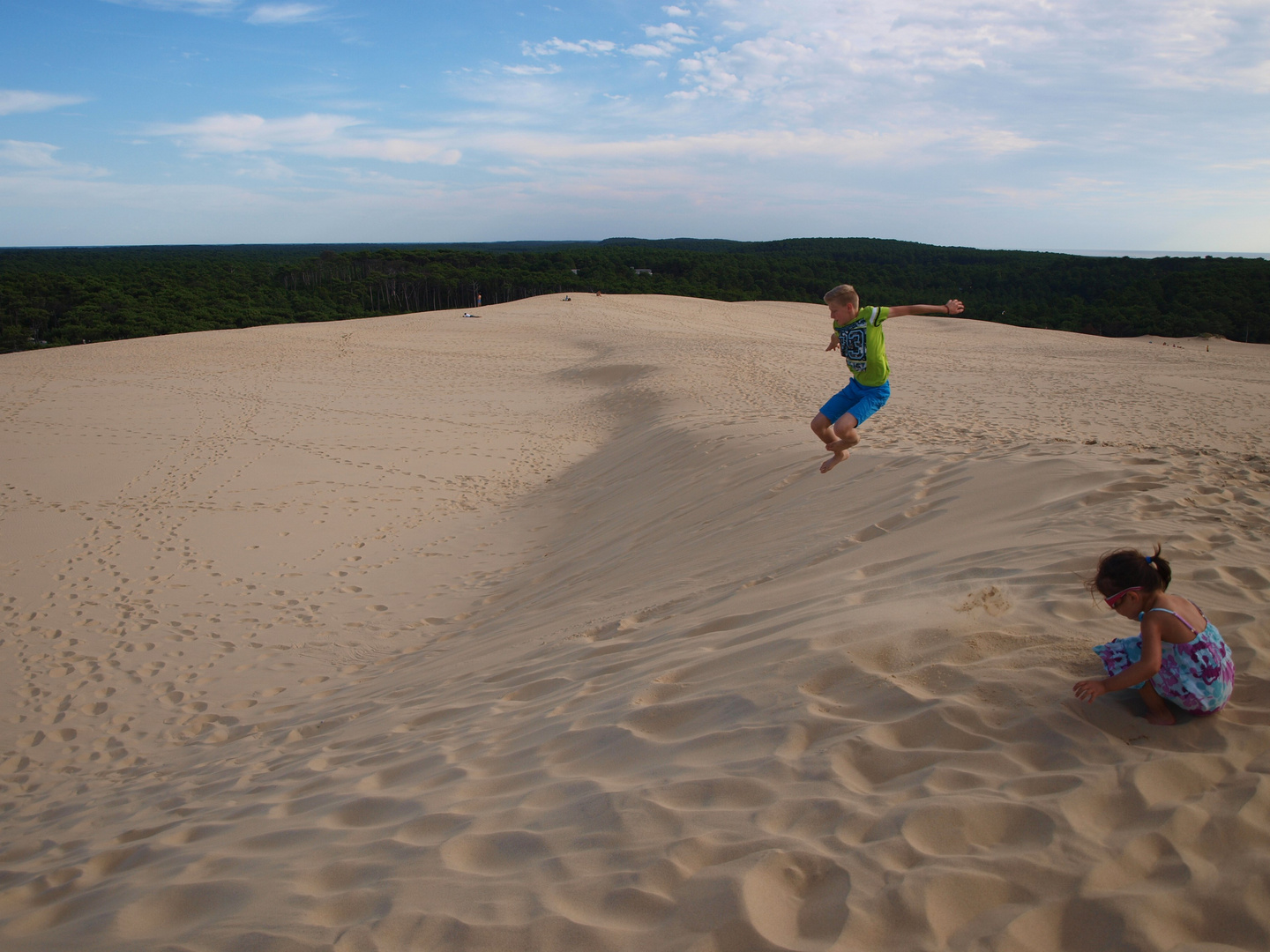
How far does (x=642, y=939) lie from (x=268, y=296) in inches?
2346

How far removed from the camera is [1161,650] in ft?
8.00

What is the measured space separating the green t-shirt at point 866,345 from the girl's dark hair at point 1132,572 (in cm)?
302

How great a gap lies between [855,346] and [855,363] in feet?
0.54

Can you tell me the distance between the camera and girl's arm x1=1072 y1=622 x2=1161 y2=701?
94.5 inches

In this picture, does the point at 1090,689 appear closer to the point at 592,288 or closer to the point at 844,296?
the point at 844,296

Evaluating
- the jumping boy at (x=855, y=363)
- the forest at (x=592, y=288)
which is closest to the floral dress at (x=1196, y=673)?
the jumping boy at (x=855, y=363)

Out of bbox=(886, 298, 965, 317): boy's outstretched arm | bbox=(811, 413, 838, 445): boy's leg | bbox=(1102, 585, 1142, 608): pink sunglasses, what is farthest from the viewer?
bbox=(811, 413, 838, 445): boy's leg

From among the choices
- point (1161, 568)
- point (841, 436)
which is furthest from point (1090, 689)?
point (841, 436)

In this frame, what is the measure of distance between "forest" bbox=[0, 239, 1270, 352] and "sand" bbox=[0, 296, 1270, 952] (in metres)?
32.0

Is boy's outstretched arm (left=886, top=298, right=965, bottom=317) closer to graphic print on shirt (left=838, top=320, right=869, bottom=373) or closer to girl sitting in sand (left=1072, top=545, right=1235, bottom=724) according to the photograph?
graphic print on shirt (left=838, top=320, right=869, bottom=373)

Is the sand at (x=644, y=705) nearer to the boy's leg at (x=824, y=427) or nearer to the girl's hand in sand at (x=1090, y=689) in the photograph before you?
the girl's hand in sand at (x=1090, y=689)

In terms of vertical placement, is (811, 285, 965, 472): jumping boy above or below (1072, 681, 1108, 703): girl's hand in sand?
above

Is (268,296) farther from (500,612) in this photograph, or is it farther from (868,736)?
(868,736)

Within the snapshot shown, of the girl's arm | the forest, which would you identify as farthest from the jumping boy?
the forest
